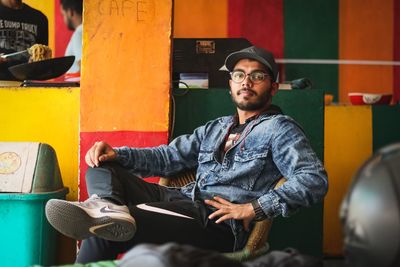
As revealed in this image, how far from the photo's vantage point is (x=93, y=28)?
2.72 meters

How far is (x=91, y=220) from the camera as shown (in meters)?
1.70

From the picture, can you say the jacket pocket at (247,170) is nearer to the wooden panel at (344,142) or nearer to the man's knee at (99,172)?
the man's knee at (99,172)

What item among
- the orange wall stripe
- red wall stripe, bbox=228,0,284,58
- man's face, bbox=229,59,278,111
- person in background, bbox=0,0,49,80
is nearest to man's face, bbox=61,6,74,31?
red wall stripe, bbox=228,0,284,58

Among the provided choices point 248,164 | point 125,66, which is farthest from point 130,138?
point 248,164

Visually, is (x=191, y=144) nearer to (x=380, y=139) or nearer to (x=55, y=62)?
(x=55, y=62)

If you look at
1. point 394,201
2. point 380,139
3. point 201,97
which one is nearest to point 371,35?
point 380,139

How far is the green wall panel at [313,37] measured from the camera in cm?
571

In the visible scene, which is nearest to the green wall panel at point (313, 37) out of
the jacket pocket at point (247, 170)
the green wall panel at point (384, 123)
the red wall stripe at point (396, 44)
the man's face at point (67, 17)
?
the red wall stripe at point (396, 44)

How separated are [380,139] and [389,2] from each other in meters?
2.78

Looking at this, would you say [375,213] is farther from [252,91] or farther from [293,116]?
[293,116]

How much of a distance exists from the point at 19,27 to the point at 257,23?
275 centimetres

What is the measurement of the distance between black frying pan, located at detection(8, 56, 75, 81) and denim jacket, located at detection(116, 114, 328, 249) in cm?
92

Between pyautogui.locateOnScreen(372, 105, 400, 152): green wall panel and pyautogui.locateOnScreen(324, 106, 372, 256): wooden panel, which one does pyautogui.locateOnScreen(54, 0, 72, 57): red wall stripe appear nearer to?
pyautogui.locateOnScreen(324, 106, 372, 256): wooden panel

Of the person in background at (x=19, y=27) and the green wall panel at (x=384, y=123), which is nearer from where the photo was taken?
the green wall panel at (x=384, y=123)
